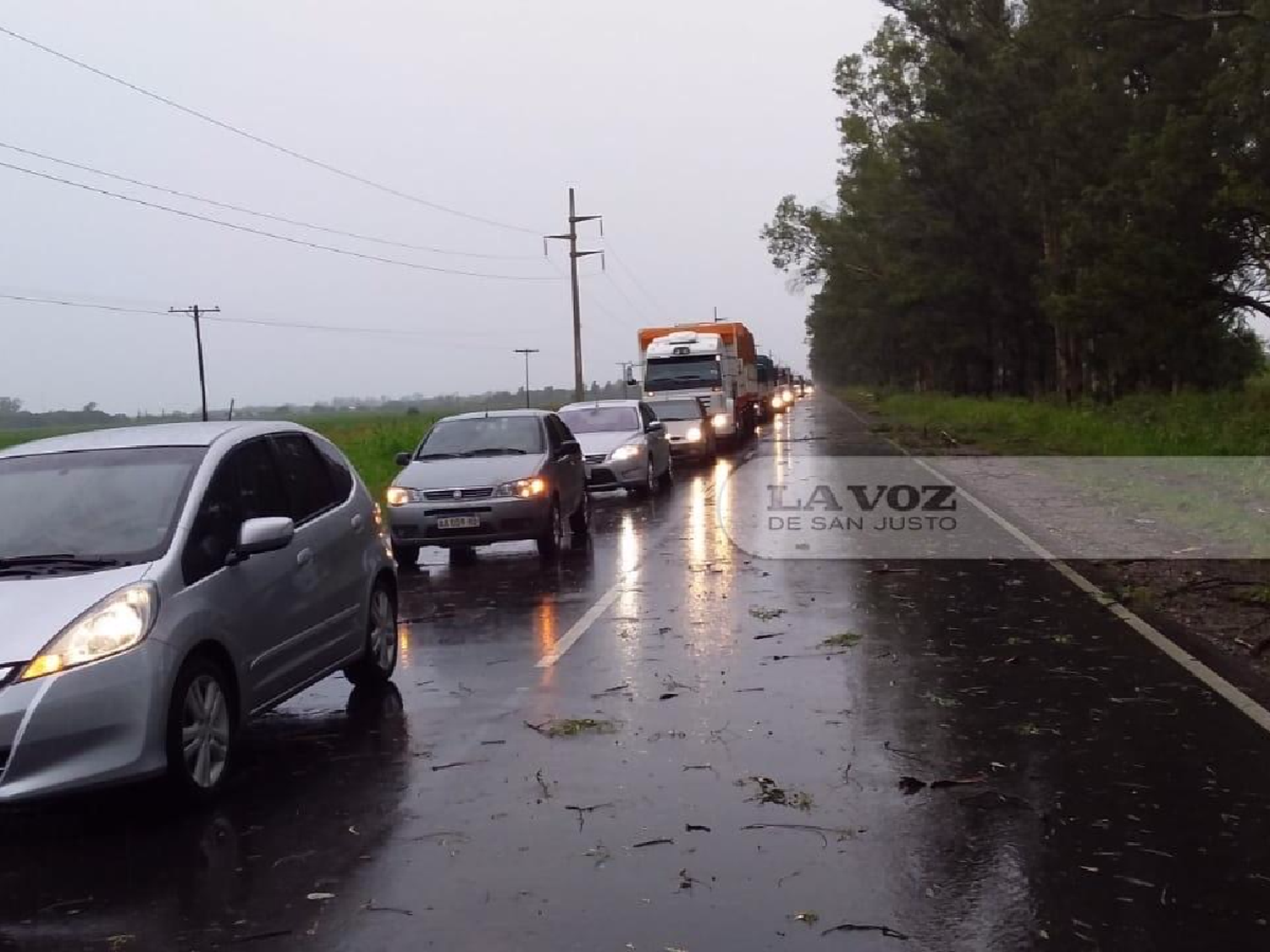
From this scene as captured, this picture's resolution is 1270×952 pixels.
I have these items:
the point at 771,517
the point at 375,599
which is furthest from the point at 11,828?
the point at 771,517

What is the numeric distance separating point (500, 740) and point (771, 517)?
11.6 meters

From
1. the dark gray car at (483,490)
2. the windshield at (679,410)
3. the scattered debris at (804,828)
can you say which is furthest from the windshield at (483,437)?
the windshield at (679,410)

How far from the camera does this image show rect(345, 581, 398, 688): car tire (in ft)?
27.5

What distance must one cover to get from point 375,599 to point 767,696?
2.60 meters

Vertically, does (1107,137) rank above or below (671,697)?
above

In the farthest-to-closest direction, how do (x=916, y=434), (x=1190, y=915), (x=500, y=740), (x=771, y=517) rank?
1. (x=916, y=434)
2. (x=771, y=517)
3. (x=500, y=740)
4. (x=1190, y=915)

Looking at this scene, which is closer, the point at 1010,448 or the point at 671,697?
the point at 671,697

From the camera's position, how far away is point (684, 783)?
6176 mm

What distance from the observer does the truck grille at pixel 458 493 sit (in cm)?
1445

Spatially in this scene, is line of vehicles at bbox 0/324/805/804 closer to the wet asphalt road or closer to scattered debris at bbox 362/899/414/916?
the wet asphalt road

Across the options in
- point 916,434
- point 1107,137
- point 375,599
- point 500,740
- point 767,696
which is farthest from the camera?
point 916,434

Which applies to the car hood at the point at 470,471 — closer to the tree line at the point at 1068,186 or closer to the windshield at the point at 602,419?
the windshield at the point at 602,419

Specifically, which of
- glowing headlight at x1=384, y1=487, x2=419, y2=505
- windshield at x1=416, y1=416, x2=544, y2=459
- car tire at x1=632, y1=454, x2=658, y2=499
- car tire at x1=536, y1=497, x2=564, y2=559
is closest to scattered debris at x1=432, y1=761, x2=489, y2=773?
car tire at x1=536, y1=497, x2=564, y2=559

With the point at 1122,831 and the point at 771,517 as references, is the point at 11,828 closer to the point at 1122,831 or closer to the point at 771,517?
the point at 1122,831
